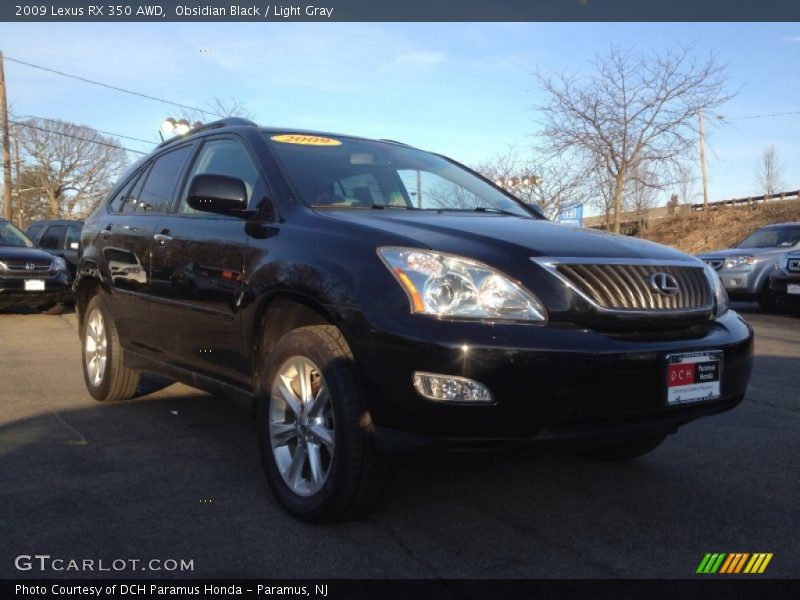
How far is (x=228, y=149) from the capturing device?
4.15 meters

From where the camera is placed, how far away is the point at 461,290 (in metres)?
2.70

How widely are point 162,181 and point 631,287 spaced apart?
10.2 feet

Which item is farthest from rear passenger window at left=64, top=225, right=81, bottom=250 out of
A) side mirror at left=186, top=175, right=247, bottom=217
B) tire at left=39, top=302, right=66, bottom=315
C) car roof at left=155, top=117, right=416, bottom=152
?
side mirror at left=186, top=175, right=247, bottom=217

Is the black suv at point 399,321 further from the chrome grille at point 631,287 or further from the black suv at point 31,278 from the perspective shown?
the black suv at point 31,278

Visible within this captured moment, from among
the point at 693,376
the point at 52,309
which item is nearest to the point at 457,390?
the point at 693,376

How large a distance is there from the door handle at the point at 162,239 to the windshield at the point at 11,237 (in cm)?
919

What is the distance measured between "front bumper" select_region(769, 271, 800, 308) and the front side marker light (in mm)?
10181

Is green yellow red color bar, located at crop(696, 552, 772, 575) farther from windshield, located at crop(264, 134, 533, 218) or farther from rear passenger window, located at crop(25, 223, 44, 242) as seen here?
rear passenger window, located at crop(25, 223, 44, 242)

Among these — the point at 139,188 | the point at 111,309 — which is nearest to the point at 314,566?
the point at 111,309

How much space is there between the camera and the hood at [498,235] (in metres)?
2.88

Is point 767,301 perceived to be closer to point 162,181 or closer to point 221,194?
point 162,181

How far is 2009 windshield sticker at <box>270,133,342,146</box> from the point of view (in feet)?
12.9
